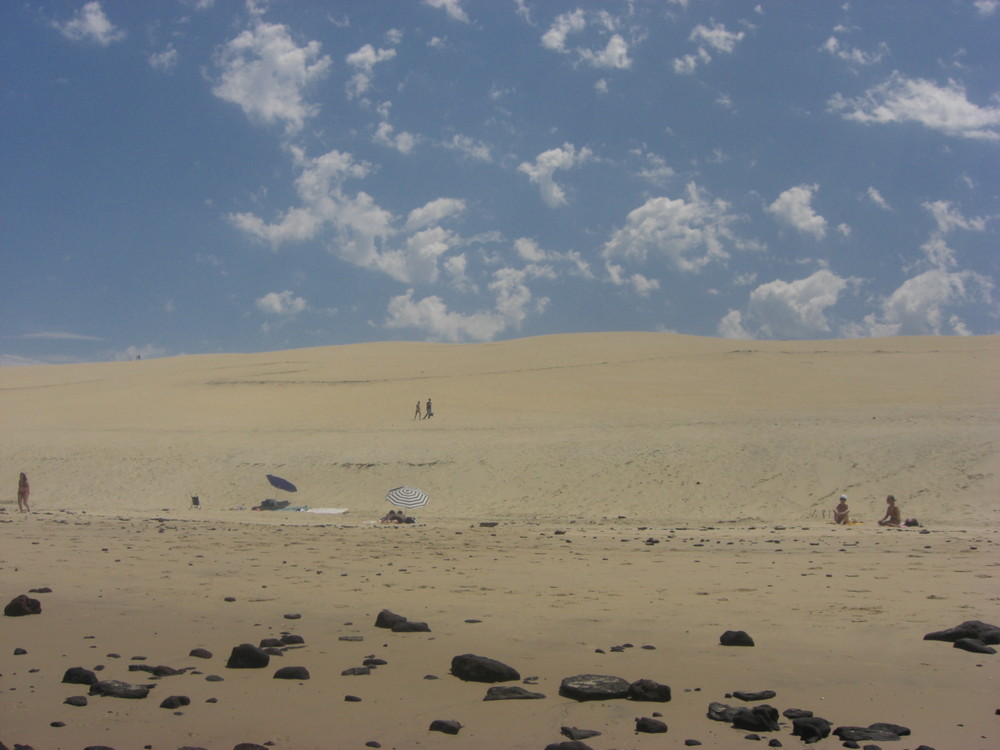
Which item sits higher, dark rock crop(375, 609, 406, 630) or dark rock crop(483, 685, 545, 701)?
dark rock crop(375, 609, 406, 630)

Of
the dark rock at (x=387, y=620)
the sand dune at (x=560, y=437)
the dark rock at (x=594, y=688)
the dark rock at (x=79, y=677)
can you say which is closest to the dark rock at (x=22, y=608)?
the dark rock at (x=79, y=677)

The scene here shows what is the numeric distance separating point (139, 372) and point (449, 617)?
62749 millimetres

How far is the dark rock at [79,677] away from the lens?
5980 mm

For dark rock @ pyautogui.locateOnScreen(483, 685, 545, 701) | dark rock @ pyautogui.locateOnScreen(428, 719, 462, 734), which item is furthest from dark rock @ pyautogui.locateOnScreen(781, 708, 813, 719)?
dark rock @ pyautogui.locateOnScreen(428, 719, 462, 734)

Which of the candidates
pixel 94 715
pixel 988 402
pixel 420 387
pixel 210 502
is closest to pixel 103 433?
pixel 210 502

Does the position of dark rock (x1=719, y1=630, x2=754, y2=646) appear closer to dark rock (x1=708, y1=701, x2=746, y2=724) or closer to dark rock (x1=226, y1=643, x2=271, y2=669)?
dark rock (x1=708, y1=701, x2=746, y2=724)

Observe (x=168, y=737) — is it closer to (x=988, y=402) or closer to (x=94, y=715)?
(x=94, y=715)

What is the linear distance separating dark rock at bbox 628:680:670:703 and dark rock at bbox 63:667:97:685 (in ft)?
12.4

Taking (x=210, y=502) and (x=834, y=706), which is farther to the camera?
(x=210, y=502)

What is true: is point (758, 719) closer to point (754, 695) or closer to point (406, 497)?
point (754, 695)

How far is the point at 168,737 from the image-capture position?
4973 mm

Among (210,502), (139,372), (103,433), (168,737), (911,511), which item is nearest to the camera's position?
(168,737)

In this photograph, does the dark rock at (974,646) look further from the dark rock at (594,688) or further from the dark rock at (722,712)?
the dark rock at (594,688)

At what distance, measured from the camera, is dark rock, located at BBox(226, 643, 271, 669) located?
21.1 feet
